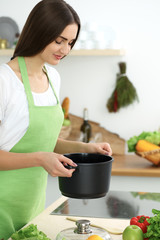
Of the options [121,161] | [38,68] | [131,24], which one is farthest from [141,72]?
[38,68]

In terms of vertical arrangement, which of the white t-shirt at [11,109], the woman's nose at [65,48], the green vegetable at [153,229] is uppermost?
the woman's nose at [65,48]

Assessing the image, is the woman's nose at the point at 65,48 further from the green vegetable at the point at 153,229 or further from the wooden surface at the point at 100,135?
the wooden surface at the point at 100,135

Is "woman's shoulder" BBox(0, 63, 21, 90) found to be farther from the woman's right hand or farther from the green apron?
the woman's right hand

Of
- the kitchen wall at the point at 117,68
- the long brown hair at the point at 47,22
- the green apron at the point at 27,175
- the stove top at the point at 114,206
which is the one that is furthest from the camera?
the kitchen wall at the point at 117,68

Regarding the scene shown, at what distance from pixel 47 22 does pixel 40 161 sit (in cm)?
45

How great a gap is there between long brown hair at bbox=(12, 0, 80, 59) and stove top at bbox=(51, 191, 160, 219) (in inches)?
24.5

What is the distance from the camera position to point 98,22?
10.4ft

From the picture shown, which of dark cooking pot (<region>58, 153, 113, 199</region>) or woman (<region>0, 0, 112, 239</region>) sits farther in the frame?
woman (<region>0, 0, 112, 239</region>)

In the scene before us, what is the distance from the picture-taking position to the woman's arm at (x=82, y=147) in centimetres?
146

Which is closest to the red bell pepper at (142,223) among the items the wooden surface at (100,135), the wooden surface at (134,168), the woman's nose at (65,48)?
the woman's nose at (65,48)

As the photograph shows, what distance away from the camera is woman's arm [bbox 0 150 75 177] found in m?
1.15

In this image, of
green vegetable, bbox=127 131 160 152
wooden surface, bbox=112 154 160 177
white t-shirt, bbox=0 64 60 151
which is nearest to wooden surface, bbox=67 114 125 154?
wooden surface, bbox=112 154 160 177

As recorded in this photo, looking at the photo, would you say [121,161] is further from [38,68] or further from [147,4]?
[38,68]

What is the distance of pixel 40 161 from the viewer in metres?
1.26
